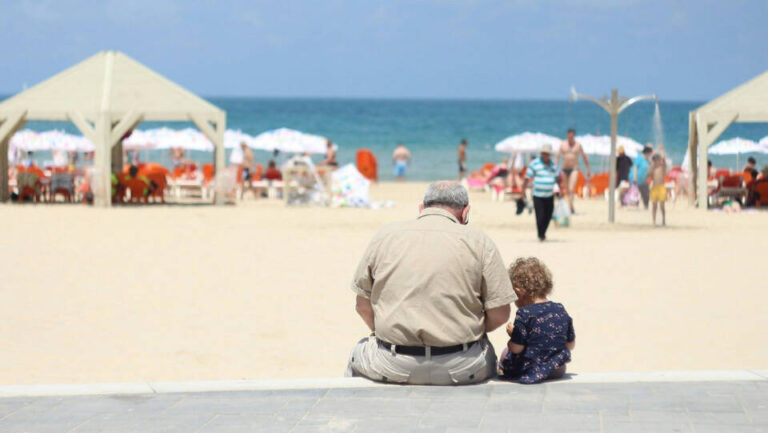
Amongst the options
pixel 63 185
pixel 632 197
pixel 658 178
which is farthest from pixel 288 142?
pixel 658 178

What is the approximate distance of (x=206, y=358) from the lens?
23.7 feet

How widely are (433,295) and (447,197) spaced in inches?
17.9

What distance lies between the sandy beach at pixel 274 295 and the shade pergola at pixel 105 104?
319 centimetres

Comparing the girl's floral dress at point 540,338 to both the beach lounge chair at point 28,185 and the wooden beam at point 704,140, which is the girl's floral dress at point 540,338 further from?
the beach lounge chair at point 28,185

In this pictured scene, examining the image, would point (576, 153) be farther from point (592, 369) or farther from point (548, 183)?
point (592, 369)

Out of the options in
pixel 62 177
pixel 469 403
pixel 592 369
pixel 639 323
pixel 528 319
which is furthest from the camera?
pixel 62 177

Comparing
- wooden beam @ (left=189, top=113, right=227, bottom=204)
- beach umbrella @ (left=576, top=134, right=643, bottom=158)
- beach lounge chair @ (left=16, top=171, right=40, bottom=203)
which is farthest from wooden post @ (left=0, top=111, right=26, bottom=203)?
beach umbrella @ (left=576, top=134, right=643, bottom=158)

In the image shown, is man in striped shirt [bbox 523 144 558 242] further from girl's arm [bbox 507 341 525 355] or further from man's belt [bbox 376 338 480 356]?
man's belt [bbox 376 338 480 356]

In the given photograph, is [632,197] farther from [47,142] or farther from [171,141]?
[47,142]

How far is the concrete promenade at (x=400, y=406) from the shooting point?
14.6 feet

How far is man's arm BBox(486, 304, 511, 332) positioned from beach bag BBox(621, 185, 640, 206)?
16113 mm

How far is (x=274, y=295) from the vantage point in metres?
9.77

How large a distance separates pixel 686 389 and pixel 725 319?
3.74m

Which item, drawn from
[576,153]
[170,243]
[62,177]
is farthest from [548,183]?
[62,177]
